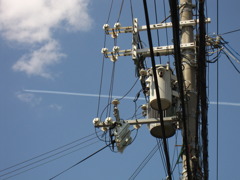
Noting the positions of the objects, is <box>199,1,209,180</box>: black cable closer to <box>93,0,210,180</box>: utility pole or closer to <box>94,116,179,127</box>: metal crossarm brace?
<box>93,0,210,180</box>: utility pole

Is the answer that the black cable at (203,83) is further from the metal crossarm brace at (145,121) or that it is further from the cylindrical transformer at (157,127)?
the cylindrical transformer at (157,127)

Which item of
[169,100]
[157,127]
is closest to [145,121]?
[157,127]

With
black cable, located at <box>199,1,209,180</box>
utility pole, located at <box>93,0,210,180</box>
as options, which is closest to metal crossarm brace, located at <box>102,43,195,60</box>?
utility pole, located at <box>93,0,210,180</box>

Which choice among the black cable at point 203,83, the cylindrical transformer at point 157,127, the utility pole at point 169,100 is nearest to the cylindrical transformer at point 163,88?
the utility pole at point 169,100

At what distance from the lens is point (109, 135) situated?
38.9 feet

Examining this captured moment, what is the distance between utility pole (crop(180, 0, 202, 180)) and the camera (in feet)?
35.3

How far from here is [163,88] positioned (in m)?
11.1

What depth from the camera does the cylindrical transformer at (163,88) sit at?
11.0 meters

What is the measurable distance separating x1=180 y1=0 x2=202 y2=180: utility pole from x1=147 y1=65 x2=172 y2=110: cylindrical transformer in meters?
0.49

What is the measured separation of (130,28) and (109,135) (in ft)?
9.67

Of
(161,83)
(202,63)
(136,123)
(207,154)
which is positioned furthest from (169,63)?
(202,63)

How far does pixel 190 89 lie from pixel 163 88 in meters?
0.80

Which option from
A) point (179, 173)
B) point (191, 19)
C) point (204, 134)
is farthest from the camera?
point (191, 19)

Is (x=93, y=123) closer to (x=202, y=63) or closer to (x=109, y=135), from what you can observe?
(x=109, y=135)
